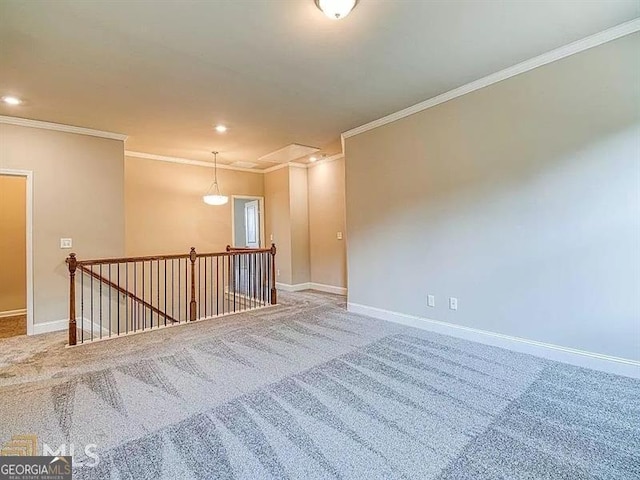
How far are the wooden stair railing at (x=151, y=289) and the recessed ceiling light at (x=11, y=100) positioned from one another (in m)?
1.78

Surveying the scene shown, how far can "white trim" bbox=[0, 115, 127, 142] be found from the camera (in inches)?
160

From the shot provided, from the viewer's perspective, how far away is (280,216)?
284 inches

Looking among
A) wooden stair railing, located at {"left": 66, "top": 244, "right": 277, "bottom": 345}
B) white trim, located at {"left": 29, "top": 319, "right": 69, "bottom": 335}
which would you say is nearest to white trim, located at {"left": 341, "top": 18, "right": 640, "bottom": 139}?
wooden stair railing, located at {"left": 66, "top": 244, "right": 277, "bottom": 345}

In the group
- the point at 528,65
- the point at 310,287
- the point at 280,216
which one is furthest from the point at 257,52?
the point at 310,287

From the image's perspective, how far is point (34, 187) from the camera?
4195mm

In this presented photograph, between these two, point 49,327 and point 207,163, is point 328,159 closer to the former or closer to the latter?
point 207,163

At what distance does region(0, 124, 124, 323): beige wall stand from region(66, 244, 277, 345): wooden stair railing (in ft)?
0.92

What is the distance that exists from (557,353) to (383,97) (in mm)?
3148

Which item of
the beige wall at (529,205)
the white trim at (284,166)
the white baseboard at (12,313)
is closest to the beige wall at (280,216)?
the white trim at (284,166)

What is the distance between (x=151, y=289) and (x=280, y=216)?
3161mm

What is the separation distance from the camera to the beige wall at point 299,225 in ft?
22.8

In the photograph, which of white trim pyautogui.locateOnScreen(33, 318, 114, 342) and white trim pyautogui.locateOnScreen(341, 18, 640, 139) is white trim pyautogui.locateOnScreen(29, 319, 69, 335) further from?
white trim pyautogui.locateOnScreen(341, 18, 640, 139)

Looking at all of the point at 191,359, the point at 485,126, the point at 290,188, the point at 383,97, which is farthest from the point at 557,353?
the point at 290,188

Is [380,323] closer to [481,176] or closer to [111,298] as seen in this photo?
[481,176]
